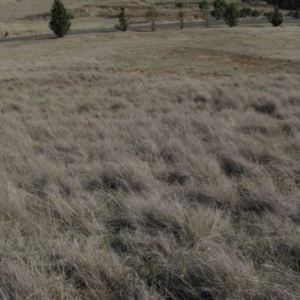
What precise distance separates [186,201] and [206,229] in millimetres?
556

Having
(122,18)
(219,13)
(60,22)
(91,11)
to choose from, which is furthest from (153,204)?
Result: (91,11)

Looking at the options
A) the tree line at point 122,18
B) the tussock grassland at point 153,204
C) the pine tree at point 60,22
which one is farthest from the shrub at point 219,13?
the tussock grassland at point 153,204

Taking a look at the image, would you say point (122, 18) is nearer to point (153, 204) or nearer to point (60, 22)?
point (60, 22)

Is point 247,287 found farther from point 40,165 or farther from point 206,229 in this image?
point 40,165

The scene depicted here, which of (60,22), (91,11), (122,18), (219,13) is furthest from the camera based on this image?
(91,11)

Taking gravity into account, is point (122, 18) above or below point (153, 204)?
above

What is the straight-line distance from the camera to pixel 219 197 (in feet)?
11.3

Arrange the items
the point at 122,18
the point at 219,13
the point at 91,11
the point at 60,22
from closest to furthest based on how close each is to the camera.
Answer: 1. the point at 60,22
2. the point at 122,18
3. the point at 219,13
4. the point at 91,11

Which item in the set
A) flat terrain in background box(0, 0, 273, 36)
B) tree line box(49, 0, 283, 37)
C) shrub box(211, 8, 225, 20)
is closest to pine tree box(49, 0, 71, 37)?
tree line box(49, 0, 283, 37)

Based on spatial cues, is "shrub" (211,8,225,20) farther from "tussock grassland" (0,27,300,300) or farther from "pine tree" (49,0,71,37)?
"tussock grassland" (0,27,300,300)

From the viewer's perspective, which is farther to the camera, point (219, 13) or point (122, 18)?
point (219, 13)

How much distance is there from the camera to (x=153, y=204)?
3.31 meters

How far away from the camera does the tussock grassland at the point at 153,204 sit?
2.40m

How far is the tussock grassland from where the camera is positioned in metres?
2.40
